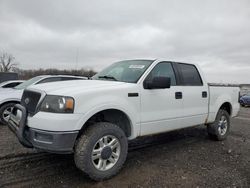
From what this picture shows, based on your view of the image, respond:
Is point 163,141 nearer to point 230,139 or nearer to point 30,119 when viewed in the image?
point 230,139

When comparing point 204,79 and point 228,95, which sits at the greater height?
point 204,79

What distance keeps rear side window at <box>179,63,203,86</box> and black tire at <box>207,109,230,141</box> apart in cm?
112

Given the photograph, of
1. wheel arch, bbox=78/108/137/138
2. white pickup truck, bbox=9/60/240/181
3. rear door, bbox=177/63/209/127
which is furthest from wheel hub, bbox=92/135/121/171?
rear door, bbox=177/63/209/127

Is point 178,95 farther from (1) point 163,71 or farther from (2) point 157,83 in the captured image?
(2) point 157,83

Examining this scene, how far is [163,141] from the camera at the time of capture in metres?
5.74

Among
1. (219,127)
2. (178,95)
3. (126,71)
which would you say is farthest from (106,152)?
(219,127)

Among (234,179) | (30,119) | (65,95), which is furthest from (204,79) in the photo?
(30,119)

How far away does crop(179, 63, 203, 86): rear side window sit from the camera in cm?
500

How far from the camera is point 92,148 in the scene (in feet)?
10.7

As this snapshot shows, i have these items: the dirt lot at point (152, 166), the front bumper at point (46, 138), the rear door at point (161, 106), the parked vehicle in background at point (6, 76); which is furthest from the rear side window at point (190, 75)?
the parked vehicle in background at point (6, 76)

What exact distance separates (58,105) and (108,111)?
879mm

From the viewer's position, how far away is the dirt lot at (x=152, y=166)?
342 centimetres

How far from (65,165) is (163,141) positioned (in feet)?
8.51

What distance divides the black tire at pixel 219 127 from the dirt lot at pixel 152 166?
0.75 feet
